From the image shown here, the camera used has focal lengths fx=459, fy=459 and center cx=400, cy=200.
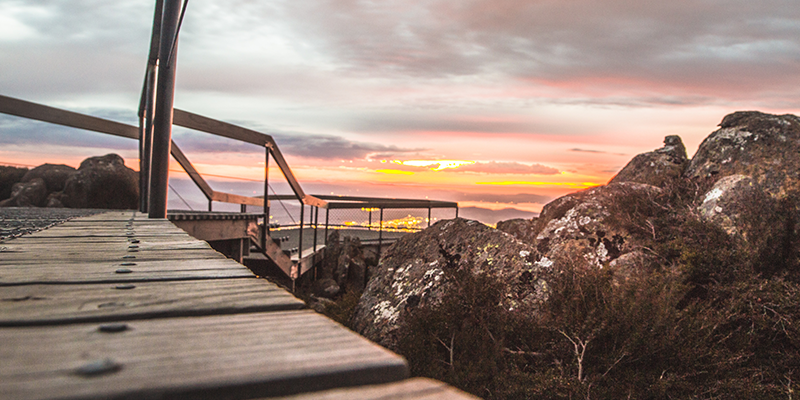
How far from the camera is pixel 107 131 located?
26.8 feet

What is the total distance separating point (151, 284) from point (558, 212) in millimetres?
4671

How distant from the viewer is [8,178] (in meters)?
14.4

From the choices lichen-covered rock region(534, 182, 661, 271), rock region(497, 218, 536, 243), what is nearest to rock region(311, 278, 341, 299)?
rock region(497, 218, 536, 243)

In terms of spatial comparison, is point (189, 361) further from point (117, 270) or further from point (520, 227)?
point (520, 227)

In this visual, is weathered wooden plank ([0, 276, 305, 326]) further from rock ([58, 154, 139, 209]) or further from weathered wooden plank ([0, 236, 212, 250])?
rock ([58, 154, 139, 209])

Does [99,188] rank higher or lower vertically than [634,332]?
higher

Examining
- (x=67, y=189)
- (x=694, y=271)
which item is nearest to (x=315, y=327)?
(x=694, y=271)

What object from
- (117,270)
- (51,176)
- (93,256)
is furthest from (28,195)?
(117,270)

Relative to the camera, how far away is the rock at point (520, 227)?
573 centimetres

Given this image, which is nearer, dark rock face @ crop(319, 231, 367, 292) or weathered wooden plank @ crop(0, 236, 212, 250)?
weathered wooden plank @ crop(0, 236, 212, 250)

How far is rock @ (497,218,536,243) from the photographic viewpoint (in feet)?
18.8

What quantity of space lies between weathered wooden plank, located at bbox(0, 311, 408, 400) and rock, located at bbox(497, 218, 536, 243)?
4832mm

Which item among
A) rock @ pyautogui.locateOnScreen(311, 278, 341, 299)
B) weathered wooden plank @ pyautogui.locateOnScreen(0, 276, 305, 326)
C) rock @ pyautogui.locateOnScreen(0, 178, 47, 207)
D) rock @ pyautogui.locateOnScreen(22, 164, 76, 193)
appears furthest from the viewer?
rock @ pyautogui.locateOnScreen(22, 164, 76, 193)

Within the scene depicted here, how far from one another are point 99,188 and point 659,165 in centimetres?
1339
